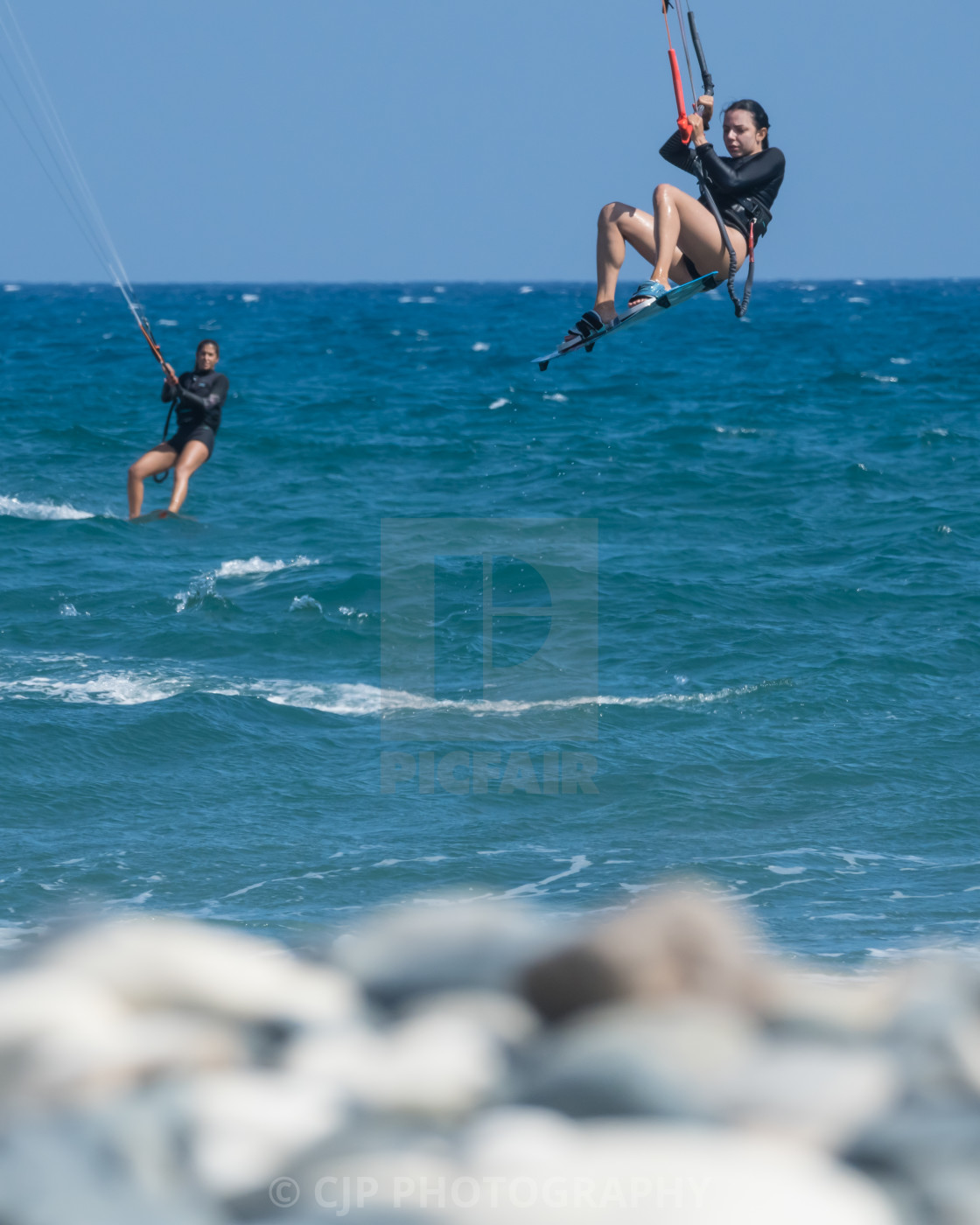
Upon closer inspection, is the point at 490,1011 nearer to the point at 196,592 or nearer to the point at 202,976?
the point at 202,976

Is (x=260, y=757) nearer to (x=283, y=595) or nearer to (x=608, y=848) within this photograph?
(x=608, y=848)

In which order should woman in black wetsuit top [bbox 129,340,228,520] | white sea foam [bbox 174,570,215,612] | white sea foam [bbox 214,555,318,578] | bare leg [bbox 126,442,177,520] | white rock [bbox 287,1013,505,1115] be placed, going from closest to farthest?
white rock [bbox 287,1013,505,1115] → woman in black wetsuit top [bbox 129,340,228,520] → white sea foam [bbox 174,570,215,612] → bare leg [bbox 126,442,177,520] → white sea foam [bbox 214,555,318,578]

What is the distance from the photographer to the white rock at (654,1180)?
3.05 meters

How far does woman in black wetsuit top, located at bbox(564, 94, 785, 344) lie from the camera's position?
27.9ft

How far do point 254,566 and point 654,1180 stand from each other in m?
19.0

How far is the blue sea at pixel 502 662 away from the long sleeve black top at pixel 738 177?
4.71 m

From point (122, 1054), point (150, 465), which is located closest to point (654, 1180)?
point (122, 1054)

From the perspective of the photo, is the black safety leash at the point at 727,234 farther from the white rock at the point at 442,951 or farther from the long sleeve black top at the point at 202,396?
the long sleeve black top at the point at 202,396

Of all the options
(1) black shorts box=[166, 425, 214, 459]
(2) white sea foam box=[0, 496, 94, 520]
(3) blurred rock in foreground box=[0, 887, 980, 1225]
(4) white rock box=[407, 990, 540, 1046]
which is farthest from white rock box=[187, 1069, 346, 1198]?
(2) white sea foam box=[0, 496, 94, 520]

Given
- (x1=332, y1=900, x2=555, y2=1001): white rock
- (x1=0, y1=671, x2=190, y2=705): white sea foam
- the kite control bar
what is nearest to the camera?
(x1=332, y1=900, x2=555, y2=1001): white rock

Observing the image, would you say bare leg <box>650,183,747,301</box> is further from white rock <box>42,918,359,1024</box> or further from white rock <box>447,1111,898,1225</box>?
white rock <box>447,1111,898,1225</box>

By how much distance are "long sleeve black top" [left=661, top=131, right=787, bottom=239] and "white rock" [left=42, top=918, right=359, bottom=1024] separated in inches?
218

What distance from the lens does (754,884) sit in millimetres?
11305

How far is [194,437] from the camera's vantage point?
61.9ft
